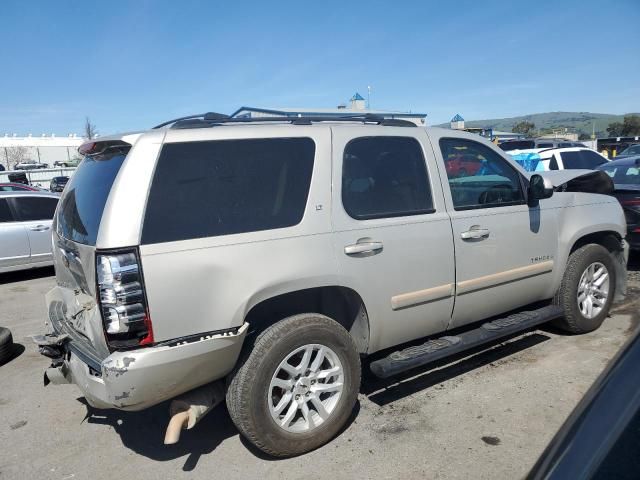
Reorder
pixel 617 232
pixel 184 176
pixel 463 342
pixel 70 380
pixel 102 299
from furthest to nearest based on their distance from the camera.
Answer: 1. pixel 617 232
2. pixel 463 342
3. pixel 70 380
4. pixel 184 176
5. pixel 102 299

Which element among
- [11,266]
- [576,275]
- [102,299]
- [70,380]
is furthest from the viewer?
[11,266]

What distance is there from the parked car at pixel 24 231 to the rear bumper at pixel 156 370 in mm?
6656

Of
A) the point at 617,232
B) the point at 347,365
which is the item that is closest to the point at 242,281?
the point at 347,365

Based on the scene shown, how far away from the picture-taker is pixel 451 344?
3.68 m

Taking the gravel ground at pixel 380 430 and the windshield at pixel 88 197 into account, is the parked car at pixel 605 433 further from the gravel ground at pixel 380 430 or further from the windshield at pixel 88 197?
the windshield at pixel 88 197

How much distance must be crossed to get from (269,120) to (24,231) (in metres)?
6.91

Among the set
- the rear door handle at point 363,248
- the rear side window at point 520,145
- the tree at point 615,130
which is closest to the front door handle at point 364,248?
the rear door handle at point 363,248

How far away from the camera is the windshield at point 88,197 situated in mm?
2852

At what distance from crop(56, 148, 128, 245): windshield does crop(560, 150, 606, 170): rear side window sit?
12135 mm

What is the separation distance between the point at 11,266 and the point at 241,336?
7.43 m

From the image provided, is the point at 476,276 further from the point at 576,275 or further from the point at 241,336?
the point at 241,336

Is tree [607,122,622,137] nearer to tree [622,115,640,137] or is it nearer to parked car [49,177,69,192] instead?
tree [622,115,640,137]

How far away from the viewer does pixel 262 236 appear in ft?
9.70

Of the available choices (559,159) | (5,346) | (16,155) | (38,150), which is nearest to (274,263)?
(5,346)
